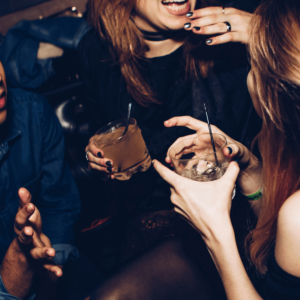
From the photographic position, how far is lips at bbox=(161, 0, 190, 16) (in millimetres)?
1399

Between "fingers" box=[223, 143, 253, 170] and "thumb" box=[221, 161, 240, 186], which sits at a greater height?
"thumb" box=[221, 161, 240, 186]

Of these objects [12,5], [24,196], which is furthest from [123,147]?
[12,5]

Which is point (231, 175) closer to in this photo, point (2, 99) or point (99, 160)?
point (99, 160)

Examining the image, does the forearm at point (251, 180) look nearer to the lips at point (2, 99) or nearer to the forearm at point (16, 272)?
the forearm at point (16, 272)

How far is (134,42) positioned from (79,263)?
1.48 meters

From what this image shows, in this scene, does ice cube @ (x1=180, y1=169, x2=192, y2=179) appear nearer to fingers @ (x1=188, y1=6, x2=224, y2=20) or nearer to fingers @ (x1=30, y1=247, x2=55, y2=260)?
fingers @ (x1=30, y1=247, x2=55, y2=260)

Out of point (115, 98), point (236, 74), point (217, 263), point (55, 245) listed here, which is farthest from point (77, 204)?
point (236, 74)

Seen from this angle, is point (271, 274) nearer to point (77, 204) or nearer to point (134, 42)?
point (77, 204)

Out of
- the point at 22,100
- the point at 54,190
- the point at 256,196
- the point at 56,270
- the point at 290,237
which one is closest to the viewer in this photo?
the point at 290,237

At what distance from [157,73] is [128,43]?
0.27 meters

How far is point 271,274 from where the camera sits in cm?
89

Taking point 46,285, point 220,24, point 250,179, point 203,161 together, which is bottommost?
point 46,285

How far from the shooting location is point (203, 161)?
962 millimetres

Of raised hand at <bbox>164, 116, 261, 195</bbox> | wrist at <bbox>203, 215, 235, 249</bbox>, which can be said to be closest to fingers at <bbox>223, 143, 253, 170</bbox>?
raised hand at <bbox>164, 116, 261, 195</bbox>
